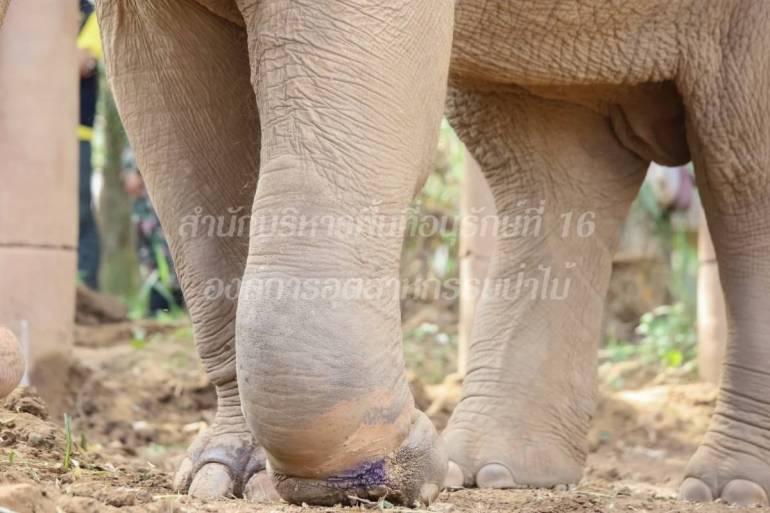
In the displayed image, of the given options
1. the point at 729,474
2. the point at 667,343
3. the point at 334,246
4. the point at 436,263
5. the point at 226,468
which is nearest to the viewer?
the point at 334,246

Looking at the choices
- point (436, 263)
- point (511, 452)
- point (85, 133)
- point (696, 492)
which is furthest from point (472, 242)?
point (436, 263)

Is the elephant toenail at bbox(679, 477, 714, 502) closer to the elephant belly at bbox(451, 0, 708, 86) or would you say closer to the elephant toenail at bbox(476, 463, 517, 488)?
the elephant toenail at bbox(476, 463, 517, 488)

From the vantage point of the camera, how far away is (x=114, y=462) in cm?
335

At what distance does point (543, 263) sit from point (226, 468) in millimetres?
1381

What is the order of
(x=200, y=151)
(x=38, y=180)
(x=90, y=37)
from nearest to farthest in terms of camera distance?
(x=200, y=151) < (x=38, y=180) < (x=90, y=37)

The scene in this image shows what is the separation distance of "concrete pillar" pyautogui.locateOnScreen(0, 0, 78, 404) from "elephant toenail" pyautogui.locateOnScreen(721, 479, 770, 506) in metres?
2.29

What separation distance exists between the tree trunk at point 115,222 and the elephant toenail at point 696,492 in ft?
23.6

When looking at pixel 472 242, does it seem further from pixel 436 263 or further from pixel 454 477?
Result: pixel 436 263

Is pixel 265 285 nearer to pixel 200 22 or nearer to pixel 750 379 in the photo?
pixel 200 22

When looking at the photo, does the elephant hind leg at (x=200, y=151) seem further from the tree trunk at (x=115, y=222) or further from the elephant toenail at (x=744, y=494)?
the tree trunk at (x=115, y=222)

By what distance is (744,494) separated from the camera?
340 cm

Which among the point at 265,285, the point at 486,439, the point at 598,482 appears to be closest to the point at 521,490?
the point at 486,439

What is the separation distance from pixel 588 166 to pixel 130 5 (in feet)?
5.08

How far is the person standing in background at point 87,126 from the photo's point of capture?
7043 millimetres
